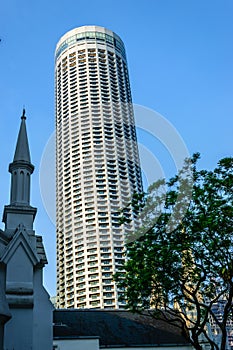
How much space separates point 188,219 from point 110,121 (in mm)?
104385

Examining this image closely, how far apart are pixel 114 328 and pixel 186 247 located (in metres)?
22.6

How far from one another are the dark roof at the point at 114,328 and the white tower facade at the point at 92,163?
56.9 metres

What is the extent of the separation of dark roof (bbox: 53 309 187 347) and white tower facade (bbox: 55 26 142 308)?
5695 centimetres

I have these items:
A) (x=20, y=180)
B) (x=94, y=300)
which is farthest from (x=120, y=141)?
(x=20, y=180)

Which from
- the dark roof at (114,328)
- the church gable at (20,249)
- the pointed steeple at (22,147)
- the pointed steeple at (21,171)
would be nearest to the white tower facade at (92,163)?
the dark roof at (114,328)

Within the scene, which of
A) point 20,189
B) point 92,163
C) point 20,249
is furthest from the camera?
point 92,163

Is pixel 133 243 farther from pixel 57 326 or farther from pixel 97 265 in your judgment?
pixel 97 265

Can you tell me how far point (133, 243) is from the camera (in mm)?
21172

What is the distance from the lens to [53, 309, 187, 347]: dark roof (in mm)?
36750

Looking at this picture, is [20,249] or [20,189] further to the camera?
[20,189]

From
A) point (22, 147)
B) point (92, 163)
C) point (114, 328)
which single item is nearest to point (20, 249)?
point (22, 147)

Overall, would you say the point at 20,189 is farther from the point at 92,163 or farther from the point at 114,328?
the point at 92,163

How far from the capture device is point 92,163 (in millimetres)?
117938

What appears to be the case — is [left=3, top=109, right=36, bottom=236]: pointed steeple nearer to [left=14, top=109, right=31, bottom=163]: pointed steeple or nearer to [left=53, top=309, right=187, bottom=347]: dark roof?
[left=14, top=109, right=31, bottom=163]: pointed steeple
